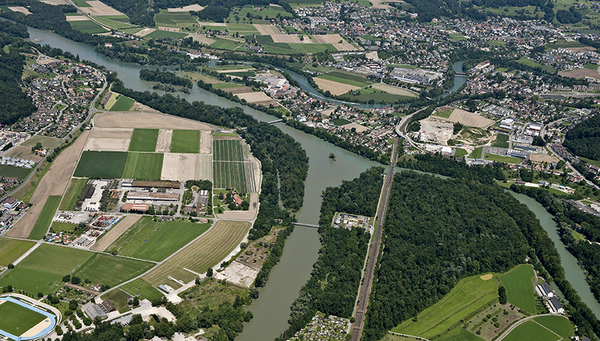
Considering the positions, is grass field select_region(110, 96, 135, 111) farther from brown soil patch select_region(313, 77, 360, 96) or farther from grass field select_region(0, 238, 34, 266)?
brown soil patch select_region(313, 77, 360, 96)

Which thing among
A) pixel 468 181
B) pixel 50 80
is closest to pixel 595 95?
pixel 468 181

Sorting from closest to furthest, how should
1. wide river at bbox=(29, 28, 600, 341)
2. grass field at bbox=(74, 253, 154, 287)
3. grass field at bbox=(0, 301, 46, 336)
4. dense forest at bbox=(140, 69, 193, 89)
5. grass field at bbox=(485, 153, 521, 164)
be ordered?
grass field at bbox=(0, 301, 46, 336)
wide river at bbox=(29, 28, 600, 341)
grass field at bbox=(74, 253, 154, 287)
grass field at bbox=(485, 153, 521, 164)
dense forest at bbox=(140, 69, 193, 89)

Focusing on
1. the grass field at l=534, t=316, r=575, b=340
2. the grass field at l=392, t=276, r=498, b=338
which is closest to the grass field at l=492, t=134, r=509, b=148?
the grass field at l=392, t=276, r=498, b=338

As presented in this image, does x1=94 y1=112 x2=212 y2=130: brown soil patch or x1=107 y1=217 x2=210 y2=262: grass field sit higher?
x1=94 y1=112 x2=212 y2=130: brown soil patch

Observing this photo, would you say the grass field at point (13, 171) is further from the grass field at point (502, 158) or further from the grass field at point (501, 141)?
the grass field at point (501, 141)

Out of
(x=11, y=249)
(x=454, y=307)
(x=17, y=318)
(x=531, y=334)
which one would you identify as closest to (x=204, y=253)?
(x=17, y=318)

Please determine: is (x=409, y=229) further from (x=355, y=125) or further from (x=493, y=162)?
(x=355, y=125)
